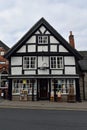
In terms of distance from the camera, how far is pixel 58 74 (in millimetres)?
30078

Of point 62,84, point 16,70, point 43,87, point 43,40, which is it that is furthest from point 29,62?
point 62,84

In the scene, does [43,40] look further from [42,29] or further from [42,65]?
[42,65]

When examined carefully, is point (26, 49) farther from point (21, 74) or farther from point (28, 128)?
point (28, 128)

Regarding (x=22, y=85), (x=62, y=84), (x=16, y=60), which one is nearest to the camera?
(x=62, y=84)

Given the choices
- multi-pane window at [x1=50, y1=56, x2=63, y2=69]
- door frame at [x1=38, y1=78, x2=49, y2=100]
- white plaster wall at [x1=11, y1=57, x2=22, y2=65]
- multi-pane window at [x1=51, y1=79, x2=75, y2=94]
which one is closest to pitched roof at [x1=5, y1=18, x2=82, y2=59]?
white plaster wall at [x1=11, y1=57, x2=22, y2=65]

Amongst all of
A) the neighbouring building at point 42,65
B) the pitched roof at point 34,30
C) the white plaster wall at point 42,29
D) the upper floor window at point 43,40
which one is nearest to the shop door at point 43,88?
the neighbouring building at point 42,65

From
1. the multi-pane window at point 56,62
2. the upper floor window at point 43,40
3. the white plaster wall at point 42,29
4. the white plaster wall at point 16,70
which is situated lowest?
the white plaster wall at point 16,70

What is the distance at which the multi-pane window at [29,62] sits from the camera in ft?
100

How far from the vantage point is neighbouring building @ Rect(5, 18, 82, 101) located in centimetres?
2998

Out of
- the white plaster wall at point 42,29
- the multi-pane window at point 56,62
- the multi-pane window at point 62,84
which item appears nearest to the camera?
the multi-pane window at point 62,84

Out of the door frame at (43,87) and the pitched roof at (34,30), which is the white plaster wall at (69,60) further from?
the door frame at (43,87)

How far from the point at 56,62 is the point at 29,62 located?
2.95 meters

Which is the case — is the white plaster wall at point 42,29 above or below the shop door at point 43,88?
above

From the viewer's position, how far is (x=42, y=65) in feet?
99.3
